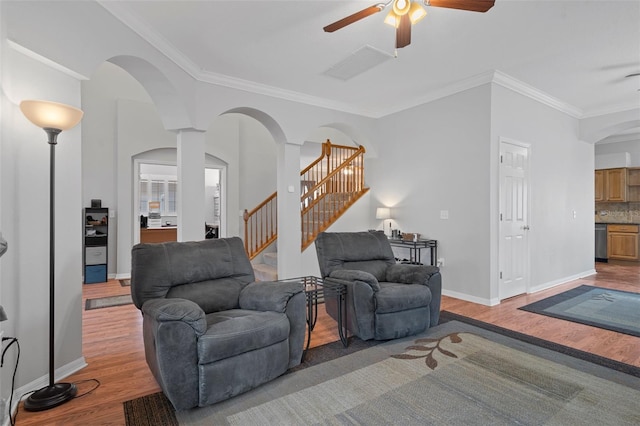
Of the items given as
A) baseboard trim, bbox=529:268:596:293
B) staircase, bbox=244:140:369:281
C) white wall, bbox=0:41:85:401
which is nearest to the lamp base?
white wall, bbox=0:41:85:401

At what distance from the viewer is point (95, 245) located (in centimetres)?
591

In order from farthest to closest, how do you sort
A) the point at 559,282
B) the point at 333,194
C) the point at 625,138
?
the point at 625,138, the point at 333,194, the point at 559,282

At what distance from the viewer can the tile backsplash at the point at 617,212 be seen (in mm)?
7898

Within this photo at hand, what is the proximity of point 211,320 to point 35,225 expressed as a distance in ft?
4.38

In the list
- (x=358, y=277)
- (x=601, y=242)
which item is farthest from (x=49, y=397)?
(x=601, y=242)

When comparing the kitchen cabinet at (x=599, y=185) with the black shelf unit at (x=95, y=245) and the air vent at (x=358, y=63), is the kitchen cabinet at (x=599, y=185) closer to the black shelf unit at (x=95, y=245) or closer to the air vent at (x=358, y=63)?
the air vent at (x=358, y=63)

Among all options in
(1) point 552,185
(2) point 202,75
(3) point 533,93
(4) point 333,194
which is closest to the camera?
(2) point 202,75

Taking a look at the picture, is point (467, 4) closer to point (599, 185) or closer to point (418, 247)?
point (418, 247)

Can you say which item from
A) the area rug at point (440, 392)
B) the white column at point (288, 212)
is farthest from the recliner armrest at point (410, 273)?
the white column at point (288, 212)

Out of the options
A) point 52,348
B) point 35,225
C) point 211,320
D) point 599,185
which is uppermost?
point 599,185

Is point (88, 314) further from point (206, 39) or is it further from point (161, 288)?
point (206, 39)

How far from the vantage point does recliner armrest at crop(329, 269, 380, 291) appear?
303cm

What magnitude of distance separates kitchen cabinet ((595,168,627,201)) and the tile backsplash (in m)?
0.51

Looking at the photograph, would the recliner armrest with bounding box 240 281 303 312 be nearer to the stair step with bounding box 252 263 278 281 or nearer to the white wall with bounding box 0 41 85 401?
the white wall with bounding box 0 41 85 401
